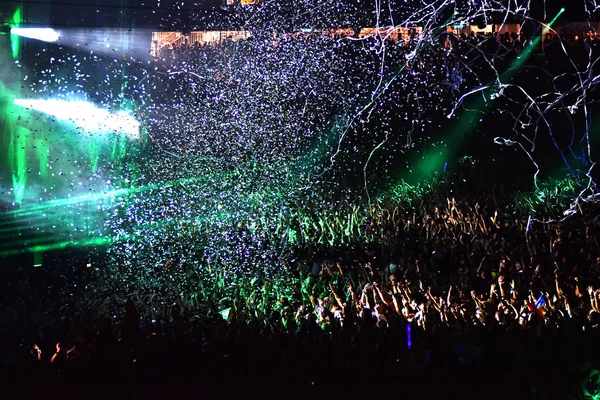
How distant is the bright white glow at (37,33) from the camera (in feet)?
38.1

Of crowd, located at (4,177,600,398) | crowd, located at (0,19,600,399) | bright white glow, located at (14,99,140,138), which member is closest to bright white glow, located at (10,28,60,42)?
bright white glow, located at (14,99,140,138)

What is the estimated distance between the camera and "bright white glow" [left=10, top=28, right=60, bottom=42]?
38.1ft

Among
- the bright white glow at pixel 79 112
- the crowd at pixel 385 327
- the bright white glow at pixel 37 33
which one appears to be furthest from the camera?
the bright white glow at pixel 79 112

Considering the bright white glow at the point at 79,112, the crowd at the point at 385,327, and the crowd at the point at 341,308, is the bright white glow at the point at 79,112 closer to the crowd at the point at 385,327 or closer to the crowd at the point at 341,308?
the crowd at the point at 341,308

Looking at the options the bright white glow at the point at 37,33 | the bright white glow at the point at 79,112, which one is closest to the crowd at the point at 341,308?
the bright white glow at the point at 79,112

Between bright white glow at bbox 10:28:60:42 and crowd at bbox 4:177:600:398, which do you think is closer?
crowd at bbox 4:177:600:398

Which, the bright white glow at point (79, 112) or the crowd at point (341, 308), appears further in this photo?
the bright white glow at point (79, 112)

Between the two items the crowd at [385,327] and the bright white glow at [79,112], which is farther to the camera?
the bright white glow at [79,112]

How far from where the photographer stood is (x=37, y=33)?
11.7 m

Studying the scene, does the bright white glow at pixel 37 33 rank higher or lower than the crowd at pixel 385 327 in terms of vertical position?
higher

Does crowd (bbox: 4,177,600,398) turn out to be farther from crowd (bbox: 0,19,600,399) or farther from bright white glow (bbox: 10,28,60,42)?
bright white glow (bbox: 10,28,60,42)

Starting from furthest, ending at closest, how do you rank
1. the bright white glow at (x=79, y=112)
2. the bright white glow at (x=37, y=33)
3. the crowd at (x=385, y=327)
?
the bright white glow at (x=79, y=112), the bright white glow at (x=37, y=33), the crowd at (x=385, y=327)

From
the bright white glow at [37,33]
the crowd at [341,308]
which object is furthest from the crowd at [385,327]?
the bright white glow at [37,33]

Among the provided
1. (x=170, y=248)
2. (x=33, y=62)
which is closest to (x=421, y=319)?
(x=170, y=248)
